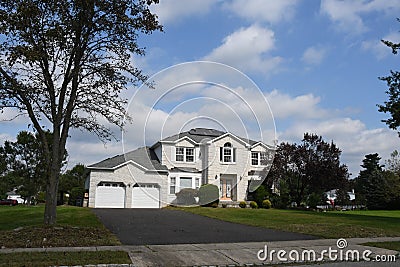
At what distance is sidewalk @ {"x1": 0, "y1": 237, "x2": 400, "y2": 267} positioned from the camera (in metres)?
9.16

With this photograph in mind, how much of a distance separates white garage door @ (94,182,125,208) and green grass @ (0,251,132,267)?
2190 cm

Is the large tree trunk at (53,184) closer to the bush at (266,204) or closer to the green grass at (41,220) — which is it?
the green grass at (41,220)

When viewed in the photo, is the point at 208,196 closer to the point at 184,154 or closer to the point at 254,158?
the point at 184,154

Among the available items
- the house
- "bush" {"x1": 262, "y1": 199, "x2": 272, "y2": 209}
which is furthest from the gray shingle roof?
"bush" {"x1": 262, "y1": 199, "x2": 272, "y2": 209}

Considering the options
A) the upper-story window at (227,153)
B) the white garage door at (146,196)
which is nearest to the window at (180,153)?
the upper-story window at (227,153)

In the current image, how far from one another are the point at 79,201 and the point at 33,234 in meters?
22.0

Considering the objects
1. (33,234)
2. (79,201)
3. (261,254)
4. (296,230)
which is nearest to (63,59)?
(33,234)

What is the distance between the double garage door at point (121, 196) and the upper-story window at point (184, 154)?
403 centimetres

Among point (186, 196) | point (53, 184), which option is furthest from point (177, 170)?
point (53, 184)

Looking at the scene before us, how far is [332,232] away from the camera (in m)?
14.4

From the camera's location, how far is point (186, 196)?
3256cm

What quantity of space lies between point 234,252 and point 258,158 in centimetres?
2807

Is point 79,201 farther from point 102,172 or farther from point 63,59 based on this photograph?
point 63,59

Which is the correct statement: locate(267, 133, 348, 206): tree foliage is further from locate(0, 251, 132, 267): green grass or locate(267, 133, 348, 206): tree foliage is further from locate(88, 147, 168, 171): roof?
locate(0, 251, 132, 267): green grass
